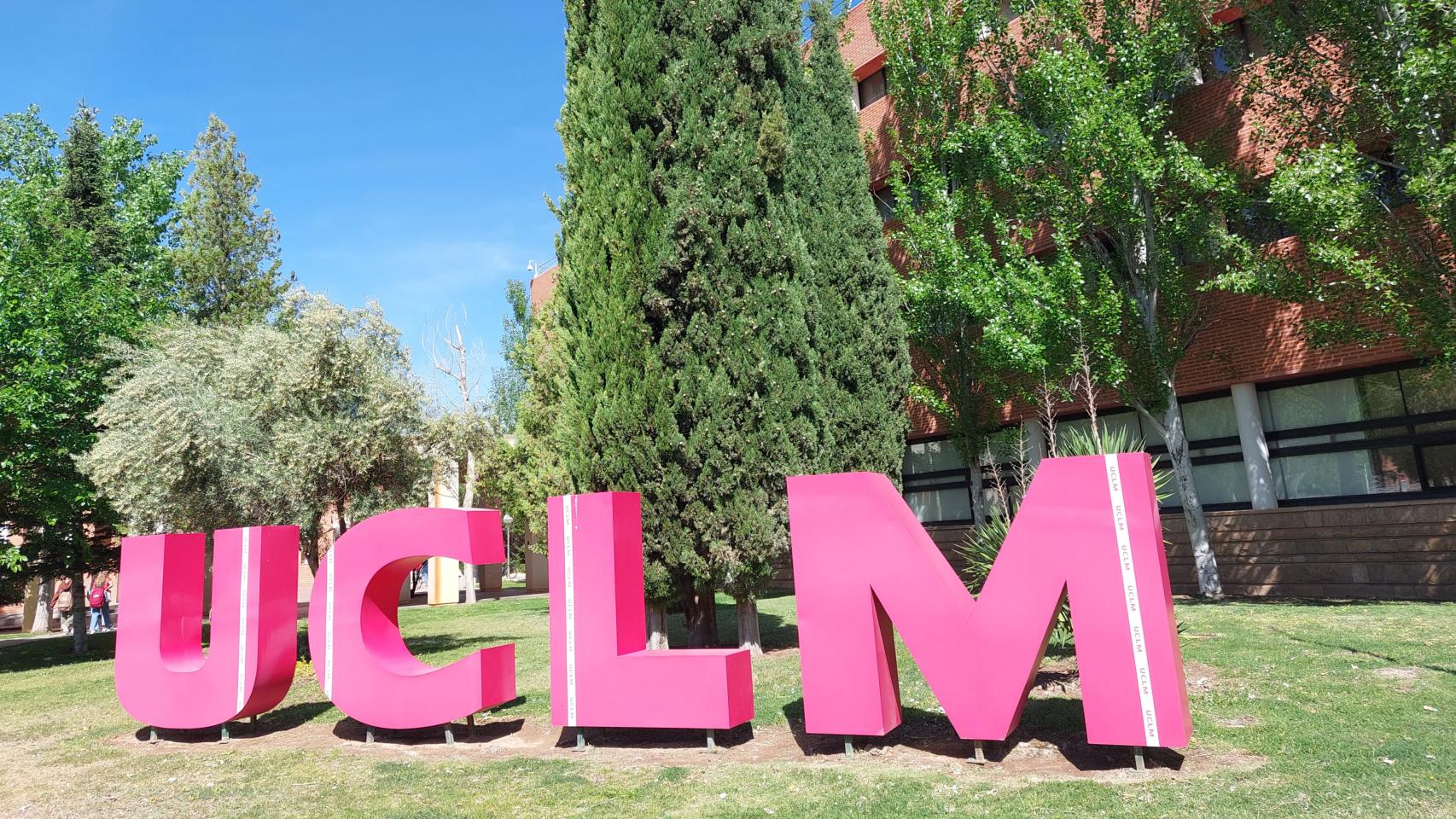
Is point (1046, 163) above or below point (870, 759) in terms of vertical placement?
above

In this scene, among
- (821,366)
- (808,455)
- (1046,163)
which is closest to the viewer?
(808,455)

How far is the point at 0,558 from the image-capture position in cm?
1588

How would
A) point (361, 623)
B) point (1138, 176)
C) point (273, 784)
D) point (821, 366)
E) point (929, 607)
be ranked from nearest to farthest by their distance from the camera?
point (929, 607) < point (273, 784) < point (361, 623) < point (821, 366) < point (1138, 176)

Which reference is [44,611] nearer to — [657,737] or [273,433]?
[273,433]

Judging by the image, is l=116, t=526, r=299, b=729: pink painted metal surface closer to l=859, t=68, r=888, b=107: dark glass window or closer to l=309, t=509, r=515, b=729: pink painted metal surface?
l=309, t=509, r=515, b=729: pink painted metal surface

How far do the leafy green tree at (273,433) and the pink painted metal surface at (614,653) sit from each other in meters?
6.93

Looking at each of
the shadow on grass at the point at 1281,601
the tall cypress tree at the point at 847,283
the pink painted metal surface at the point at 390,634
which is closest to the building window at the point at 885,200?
the tall cypress tree at the point at 847,283

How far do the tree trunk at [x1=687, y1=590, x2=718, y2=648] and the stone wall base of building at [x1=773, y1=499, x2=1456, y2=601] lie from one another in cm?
154

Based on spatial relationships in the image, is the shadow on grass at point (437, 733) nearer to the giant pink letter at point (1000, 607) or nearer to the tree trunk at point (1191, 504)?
the giant pink letter at point (1000, 607)

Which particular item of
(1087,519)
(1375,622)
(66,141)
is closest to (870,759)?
(1087,519)

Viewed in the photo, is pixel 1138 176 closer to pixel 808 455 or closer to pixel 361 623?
pixel 808 455

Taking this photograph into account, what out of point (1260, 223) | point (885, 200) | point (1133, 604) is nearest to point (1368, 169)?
Result: point (1260, 223)

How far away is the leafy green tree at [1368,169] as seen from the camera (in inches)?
462

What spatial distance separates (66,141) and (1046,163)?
28267 millimetres
